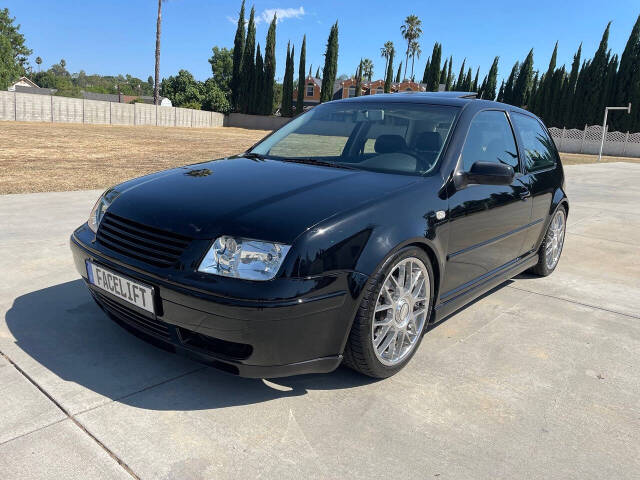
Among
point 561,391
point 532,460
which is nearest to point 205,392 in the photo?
point 532,460

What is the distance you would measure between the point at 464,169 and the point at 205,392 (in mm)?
1939

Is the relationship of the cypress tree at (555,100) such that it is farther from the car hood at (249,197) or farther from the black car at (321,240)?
the car hood at (249,197)

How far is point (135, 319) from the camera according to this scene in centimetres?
245

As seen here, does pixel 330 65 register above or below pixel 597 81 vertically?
above

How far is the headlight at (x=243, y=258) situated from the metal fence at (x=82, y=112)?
33.6m

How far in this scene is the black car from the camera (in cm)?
210

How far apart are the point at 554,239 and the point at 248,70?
50.3 meters

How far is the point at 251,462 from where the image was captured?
6.26ft

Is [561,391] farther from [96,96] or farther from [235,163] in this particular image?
[96,96]

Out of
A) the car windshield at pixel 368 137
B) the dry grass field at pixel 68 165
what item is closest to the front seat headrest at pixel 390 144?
the car windshield at pixel 368 137

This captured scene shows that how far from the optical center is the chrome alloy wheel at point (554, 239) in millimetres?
4539

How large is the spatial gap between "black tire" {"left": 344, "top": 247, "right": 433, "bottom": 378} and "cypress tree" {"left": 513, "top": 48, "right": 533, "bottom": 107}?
53.4m

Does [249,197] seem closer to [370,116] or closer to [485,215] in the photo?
[370,116]

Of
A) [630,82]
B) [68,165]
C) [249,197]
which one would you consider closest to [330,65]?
[630,82]
